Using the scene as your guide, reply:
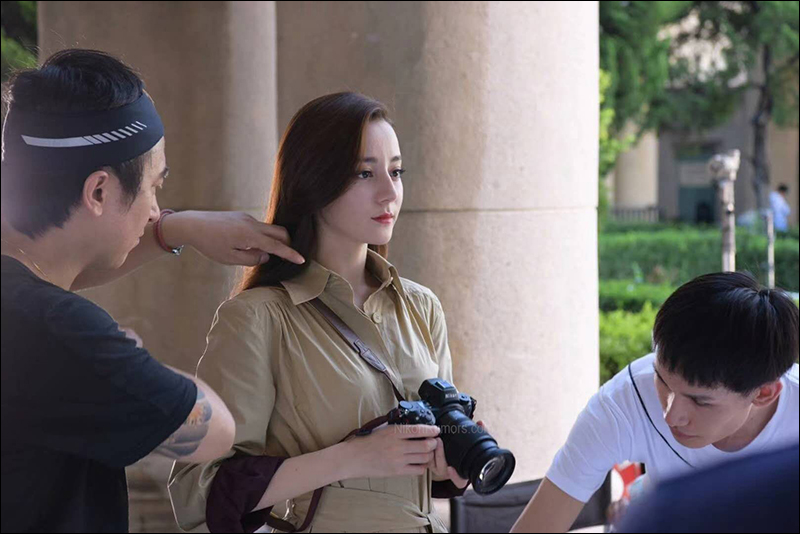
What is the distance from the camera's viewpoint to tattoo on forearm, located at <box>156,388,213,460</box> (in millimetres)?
1484

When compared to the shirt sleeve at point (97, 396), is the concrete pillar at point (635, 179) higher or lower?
higher

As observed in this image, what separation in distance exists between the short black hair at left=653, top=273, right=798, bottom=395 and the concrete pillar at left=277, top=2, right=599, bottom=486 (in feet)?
6.38

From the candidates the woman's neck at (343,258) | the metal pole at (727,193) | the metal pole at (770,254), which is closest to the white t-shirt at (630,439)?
the woman's neck at (343,258)

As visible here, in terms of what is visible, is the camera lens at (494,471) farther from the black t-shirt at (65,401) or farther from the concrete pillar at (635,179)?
the concrete pillar at (635,179)

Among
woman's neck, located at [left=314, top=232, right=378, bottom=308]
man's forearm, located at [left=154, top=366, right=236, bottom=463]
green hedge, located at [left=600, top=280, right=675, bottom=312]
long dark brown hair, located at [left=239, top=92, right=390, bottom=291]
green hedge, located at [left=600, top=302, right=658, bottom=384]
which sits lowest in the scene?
green hedge, located at [left=600, top=302, right=658, bottom=384]

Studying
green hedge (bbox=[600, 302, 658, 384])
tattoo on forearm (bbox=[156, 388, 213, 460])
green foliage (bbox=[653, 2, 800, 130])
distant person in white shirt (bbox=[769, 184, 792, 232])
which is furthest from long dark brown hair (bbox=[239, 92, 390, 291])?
distant person in white shirt (bbox=[769, 184, 792, 232])

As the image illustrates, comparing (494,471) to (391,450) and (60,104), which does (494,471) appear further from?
(60,104)

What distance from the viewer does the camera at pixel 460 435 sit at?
1978mm

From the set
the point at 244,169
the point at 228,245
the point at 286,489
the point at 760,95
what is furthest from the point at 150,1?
the point at 760,95

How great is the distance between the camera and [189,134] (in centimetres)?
538

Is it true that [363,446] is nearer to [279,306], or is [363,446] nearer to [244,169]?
[279,306]

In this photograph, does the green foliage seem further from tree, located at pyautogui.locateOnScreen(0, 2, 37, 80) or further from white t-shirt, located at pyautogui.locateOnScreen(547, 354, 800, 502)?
white t-shirt, located at pyautogui.locateOnScreen(547, 354, 800, 502)

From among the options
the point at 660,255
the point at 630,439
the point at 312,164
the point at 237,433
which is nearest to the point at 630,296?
the point at 660,255

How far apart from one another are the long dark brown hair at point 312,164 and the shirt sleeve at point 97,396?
899mm
